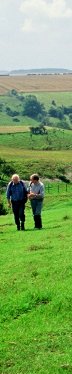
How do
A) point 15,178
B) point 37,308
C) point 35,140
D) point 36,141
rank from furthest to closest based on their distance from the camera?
point 35,140 → point 36,141 → point 15,178 → point 37,308

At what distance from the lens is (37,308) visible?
12727 mm

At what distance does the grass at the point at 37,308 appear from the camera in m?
10.3

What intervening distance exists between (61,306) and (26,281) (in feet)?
7.39

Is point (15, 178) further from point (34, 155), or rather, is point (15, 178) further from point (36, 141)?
point (36, 141)

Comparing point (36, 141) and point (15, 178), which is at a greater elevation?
point (15, 178)

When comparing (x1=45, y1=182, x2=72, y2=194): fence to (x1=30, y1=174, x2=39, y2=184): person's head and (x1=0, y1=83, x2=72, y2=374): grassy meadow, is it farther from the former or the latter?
(x1=30, y1=174, x2=39, y2=184): person's head

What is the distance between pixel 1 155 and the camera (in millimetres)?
134250

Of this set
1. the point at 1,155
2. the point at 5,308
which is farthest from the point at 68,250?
the point at 1,155

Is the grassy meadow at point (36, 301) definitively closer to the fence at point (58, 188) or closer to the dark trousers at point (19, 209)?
the dark trousers at point (19, 209)

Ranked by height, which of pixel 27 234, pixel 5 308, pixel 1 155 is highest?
pixel 5 308

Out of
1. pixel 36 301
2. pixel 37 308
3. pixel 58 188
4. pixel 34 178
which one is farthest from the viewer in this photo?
pixel 58 188

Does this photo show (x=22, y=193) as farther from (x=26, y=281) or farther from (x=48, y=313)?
(x=48, y=313)

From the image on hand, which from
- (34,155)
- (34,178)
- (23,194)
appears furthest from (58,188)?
(34,178)

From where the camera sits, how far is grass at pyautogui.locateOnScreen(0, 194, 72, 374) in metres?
10.3
